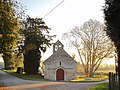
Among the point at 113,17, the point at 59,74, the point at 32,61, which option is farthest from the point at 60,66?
the point at 113,17

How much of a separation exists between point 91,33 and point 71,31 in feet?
15.9

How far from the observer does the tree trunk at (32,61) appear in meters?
53.7

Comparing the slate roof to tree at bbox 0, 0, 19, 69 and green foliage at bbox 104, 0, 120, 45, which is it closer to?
tree at bbox 0, 0, 19, 69

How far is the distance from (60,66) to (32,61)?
246 inches

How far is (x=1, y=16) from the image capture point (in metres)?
23.8

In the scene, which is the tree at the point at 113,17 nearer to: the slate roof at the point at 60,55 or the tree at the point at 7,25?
the tree at the point at 7,25

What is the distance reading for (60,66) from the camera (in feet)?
170

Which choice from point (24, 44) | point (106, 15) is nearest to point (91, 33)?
point (24, 44)

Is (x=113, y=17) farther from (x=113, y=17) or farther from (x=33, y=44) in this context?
(x=33, y=44)

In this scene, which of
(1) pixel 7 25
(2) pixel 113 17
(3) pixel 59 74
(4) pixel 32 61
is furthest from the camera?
(4) pixel 32 61

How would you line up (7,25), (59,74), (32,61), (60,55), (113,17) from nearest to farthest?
1. (113,17)
2. (7,25)
3. (59,74)
4. (60,55)
5. (32,61)

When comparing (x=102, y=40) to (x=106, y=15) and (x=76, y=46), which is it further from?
(x=106, y=15)

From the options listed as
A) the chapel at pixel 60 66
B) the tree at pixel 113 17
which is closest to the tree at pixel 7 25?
the tree at pixel 113 17

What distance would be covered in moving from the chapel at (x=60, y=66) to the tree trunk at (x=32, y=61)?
2.98 m
